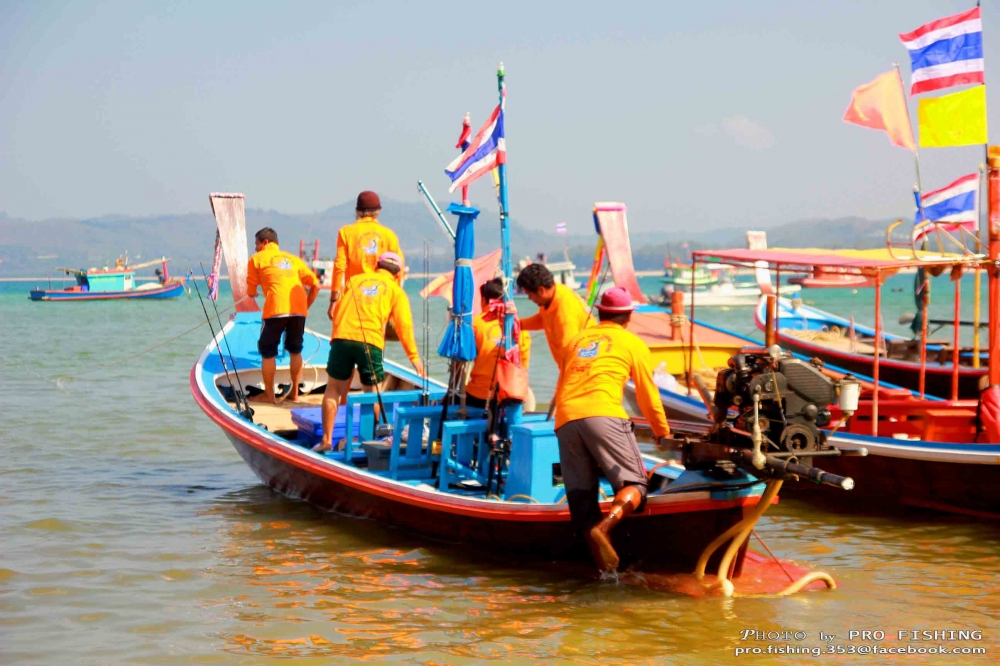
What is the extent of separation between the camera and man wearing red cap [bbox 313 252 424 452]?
862cm

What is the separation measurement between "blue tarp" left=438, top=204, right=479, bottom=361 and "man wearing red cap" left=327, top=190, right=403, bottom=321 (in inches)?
67.2

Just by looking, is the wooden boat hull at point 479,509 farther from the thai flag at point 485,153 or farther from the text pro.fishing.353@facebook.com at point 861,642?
the thai flag at point 485,153

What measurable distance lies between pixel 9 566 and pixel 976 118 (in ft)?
28.8

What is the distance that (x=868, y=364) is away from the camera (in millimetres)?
16969

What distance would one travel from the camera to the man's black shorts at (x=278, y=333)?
10469mm

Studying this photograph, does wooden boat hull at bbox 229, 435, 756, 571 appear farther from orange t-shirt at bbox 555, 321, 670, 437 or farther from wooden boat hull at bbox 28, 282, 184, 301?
wooden boat hull at bbox 28, 282, 184, 301

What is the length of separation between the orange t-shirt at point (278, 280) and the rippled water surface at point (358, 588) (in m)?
1.79

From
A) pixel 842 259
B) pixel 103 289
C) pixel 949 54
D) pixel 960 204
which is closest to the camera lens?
pixel 842 259

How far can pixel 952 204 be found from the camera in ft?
41.0

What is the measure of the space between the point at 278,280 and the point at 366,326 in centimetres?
209

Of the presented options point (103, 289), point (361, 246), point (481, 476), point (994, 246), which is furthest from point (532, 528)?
point (103, 289)

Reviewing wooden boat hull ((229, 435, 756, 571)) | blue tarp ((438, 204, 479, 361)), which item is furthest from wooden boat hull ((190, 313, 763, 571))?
blue tarp ((438, 204, 479, 361))

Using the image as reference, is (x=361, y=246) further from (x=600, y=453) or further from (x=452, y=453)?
(x=600, y=453)

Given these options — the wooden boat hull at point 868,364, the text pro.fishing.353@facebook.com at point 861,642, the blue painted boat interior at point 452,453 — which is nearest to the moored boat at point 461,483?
the blue painted boat interior at point 452,453
